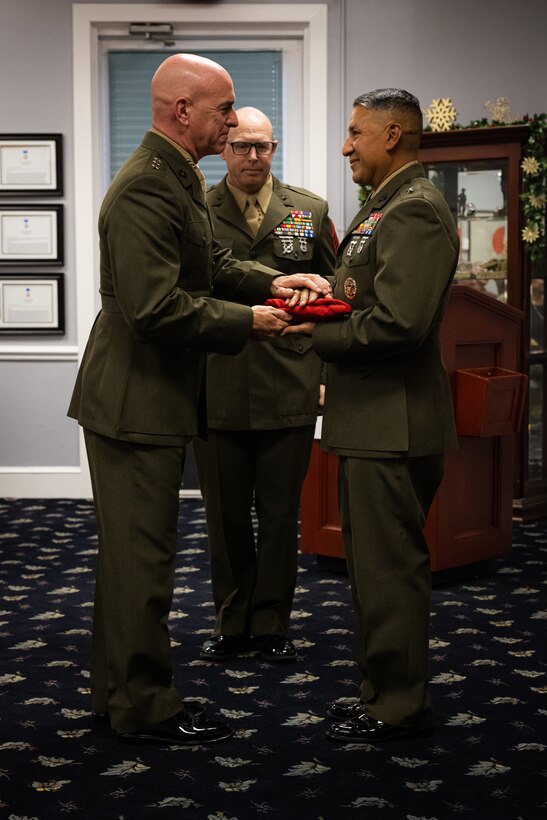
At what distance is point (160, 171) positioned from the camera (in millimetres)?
2654

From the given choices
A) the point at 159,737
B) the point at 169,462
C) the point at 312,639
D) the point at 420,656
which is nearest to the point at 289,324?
the point at 169,462

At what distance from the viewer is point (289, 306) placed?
9.29 ft

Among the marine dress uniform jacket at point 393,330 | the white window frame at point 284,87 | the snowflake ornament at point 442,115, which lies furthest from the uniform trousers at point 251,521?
the white window frame at point 284,87

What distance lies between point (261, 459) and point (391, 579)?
0.95 metres

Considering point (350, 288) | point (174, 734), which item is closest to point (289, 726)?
point (174, 734)

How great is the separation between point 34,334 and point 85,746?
14.1ft

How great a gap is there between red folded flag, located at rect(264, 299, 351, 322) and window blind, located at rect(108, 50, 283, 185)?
419 cm

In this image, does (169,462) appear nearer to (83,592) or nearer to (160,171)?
(160,171)

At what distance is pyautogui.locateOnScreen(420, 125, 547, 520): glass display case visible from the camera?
6051 mm

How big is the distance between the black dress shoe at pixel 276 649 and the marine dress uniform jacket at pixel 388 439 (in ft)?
2.23

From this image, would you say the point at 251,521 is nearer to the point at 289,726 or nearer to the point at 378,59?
the point at 289,726

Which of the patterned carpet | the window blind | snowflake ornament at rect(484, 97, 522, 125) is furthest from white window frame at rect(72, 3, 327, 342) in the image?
the patterned carpet

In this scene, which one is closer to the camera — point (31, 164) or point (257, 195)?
point (257, 195)

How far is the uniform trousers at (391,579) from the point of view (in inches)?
108
